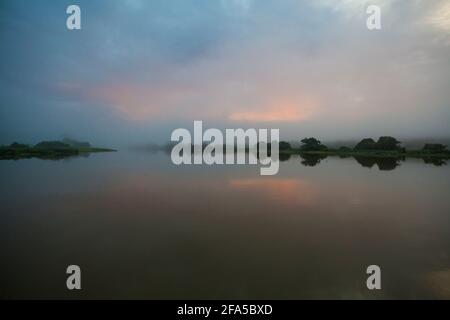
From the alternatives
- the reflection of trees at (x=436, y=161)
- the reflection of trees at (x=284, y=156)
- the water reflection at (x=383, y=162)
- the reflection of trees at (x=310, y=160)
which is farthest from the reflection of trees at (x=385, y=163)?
the reflection of trees at (x=284, y=156)

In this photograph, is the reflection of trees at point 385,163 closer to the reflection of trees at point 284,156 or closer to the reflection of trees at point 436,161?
the reflection of trees at point 436,161

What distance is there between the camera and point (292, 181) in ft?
20.6

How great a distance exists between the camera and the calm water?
2996 millimetres

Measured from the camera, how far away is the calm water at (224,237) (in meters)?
3.00

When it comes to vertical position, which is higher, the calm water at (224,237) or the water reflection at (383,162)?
the water reflection at (383,162)

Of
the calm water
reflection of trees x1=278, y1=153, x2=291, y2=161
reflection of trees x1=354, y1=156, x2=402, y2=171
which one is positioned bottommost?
the calm water

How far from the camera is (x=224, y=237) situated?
377 centimetres

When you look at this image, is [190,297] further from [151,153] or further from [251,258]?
[151,153]

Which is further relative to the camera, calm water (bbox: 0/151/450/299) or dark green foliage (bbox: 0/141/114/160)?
dark green foliage (bbox: 0/141/114/160)

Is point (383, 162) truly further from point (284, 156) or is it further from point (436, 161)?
point (284, 156)

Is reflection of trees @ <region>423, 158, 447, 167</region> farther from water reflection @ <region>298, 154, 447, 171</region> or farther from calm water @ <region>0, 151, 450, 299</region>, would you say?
calm water @ <region>0, 151, 450, 299</region>

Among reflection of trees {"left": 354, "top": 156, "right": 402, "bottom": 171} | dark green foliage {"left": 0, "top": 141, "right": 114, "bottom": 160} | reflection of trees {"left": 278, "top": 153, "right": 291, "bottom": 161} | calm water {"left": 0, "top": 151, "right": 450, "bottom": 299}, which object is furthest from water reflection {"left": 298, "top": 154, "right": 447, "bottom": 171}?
dark green foliage {"left": 0, "top": 141, "right": 114, "bottom": 160}
